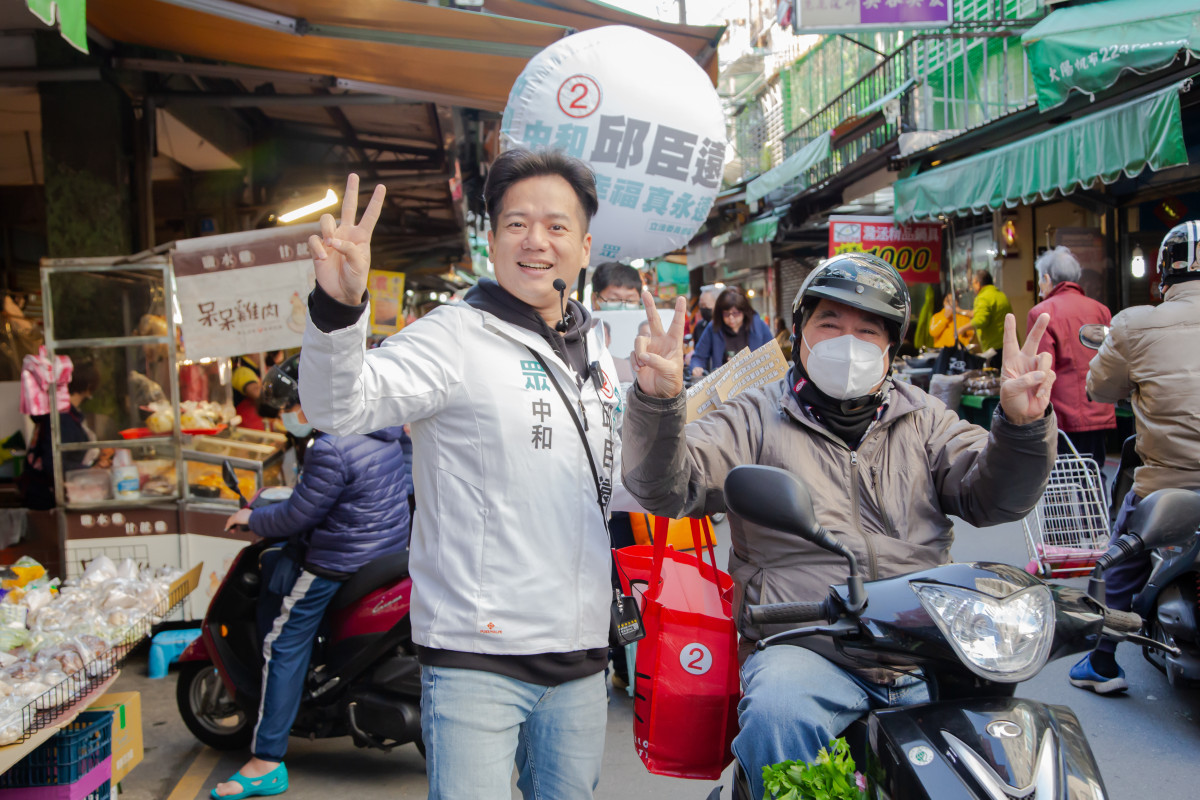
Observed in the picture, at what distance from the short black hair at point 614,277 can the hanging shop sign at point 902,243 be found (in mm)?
7508

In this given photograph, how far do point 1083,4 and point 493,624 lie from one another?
8.74m

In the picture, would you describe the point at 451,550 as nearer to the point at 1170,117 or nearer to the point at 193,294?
the point at 193,294

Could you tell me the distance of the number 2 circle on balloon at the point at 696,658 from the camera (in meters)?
2.21

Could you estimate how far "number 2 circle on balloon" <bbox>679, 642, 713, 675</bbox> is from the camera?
221 cm

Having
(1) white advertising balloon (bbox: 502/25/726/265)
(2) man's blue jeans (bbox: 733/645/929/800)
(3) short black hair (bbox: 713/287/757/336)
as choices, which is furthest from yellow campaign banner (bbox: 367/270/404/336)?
(2) man's blue jeans (bbox: 733/645/929/800)

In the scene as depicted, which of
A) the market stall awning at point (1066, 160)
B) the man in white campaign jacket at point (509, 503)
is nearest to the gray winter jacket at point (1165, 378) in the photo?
the market stall awning at point (1066, 160)

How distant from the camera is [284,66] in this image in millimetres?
6402

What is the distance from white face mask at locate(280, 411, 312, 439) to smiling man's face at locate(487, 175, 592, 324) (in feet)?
7.15

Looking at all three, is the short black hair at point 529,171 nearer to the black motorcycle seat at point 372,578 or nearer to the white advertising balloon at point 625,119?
the black motorcycle seat at point 372,578

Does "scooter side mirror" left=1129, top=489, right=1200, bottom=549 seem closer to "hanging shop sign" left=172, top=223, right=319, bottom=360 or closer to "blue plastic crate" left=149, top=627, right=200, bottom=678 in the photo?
"hanging shop sign" left=172, top=223, right=319, bottom=360

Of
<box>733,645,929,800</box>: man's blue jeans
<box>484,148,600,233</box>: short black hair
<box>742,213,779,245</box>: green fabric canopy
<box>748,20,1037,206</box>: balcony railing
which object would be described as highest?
<box>748,20,1037,206</box>: balcony railing

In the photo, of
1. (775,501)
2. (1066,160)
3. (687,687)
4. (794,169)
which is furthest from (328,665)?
(794,169)

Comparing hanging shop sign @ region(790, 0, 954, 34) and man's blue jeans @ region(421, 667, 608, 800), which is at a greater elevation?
hanging shop sign @ region(790, 0, 954, 34)

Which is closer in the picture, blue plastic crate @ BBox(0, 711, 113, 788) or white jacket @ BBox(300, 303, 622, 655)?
white jacket @ BBox(300, 303, 622, 655)
